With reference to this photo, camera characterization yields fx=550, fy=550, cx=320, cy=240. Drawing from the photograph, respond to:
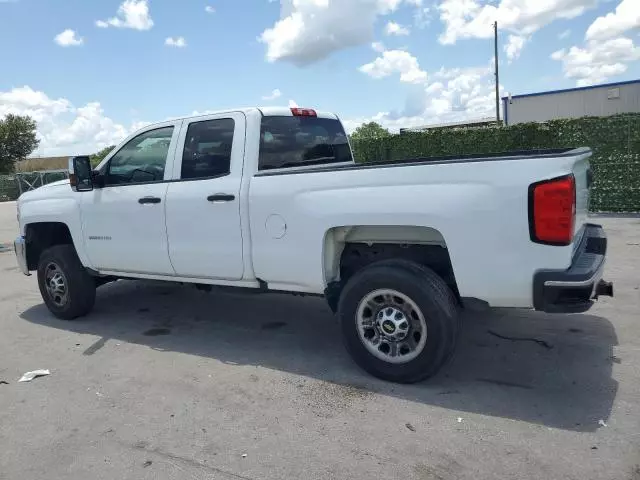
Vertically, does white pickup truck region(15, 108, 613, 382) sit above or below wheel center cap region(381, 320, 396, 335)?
above

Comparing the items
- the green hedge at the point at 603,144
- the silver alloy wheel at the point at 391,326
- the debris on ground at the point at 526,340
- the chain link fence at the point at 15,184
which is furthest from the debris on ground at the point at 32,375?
the chain link fence at the point at 15,184

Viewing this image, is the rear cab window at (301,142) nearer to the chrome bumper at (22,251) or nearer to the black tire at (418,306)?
the black tire at (418,306)

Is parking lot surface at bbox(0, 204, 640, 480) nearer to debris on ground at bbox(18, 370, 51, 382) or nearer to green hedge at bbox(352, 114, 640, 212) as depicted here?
debris on ground at bbox(18, 370, 51, 382)

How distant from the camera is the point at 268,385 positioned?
13.5 ft

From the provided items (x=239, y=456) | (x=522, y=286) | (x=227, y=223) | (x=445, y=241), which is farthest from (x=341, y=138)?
(x=239, y=456)

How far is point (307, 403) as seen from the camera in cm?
378

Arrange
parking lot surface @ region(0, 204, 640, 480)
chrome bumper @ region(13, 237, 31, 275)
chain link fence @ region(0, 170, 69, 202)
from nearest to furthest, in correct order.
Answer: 1. parking lot surface @ region(0, 204, 640, 480)
2. chrome bumper @ region(13, 237, 31, 275)
3. chain link fence @ region(0, 170, 69, 202)

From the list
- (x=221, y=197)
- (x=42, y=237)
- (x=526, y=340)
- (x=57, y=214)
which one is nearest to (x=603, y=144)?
(x=526, y=340)

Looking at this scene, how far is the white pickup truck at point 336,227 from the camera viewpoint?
3389 mm

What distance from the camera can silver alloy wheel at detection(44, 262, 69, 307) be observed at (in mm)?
5922

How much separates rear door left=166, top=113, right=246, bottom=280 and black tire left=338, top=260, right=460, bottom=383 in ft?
3.58

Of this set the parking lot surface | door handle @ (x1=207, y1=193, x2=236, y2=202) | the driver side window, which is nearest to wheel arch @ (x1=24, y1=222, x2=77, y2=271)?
the parking lot surface

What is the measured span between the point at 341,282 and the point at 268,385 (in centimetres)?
96

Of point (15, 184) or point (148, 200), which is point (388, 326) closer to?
point (148, 200)
